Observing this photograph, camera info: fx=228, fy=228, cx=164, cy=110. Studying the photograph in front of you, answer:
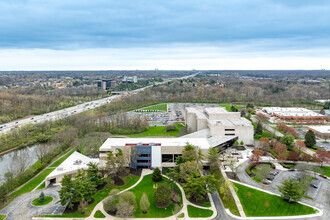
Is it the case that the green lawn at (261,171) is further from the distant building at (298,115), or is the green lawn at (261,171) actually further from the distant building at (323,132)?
the distant building at (298,115)

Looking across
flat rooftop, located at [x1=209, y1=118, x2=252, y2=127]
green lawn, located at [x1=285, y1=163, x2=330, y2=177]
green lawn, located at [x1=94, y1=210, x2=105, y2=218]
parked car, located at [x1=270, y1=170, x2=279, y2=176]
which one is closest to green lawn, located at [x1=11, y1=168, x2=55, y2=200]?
green lawn, located at [x1=94, y1=210, x2=105, y2=218]

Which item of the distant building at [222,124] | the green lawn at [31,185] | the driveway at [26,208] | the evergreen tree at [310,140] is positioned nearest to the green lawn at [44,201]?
the driveway at [26,208]

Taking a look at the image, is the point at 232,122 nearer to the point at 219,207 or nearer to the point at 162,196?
the point at 219,207

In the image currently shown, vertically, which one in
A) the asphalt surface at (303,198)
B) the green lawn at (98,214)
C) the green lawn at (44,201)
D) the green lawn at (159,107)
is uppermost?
the green lawn at (159,107)

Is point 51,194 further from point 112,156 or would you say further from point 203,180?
point 203,180

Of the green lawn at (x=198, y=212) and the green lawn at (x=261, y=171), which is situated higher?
the green lawn at (x=261, y=171)

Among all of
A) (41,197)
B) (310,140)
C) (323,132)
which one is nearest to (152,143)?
(41,197)

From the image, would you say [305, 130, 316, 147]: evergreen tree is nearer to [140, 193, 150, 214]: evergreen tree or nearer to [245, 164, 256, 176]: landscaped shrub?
[245, 164, 256, 176]: landscaped shrub
